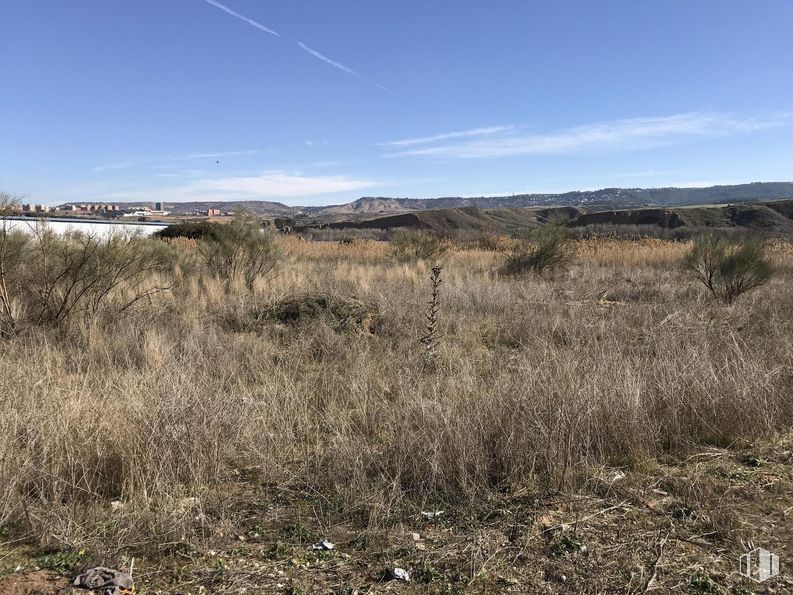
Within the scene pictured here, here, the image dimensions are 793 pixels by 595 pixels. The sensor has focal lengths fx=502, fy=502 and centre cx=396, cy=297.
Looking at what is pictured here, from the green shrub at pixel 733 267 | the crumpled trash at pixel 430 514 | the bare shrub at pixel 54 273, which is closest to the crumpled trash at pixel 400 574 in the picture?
the crumpled trash at pixel 430 514

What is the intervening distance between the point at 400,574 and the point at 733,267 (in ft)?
40.6

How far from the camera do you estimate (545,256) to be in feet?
56.6

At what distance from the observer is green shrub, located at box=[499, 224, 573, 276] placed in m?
17.2

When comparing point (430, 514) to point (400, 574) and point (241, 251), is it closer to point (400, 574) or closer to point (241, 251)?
point (400, 574)

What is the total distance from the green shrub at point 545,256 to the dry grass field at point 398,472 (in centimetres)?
1119

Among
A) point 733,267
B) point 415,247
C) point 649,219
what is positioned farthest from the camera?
point 649,219

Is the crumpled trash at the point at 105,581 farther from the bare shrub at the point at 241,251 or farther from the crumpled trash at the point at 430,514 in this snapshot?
the bare shrub at the point at 241,251

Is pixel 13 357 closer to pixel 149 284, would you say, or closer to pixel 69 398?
pixel 69 398

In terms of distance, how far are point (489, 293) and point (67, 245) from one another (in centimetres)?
825

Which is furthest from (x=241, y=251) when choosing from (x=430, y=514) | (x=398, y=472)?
(x=430, y=514)

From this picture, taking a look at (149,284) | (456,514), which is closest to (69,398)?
(456,514)

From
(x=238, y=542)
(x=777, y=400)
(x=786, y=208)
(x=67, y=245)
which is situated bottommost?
(x=238, y=542)

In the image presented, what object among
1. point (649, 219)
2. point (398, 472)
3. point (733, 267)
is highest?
point (649, 219)

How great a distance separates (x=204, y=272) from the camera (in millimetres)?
14836
